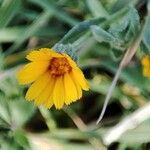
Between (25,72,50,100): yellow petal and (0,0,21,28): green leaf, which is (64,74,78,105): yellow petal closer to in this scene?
(25,72,50,100): yellow petal

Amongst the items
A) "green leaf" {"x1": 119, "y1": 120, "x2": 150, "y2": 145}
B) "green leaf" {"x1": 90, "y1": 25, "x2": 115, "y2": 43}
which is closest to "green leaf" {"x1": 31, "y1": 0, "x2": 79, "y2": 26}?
"green leaf" {"x1": 90, "y1": 25, "x2": 115, "y2": 43}

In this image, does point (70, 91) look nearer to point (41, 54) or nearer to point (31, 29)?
point (41, 54)

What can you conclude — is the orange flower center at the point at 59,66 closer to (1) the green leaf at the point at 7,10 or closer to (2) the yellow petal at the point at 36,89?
(2) the yellow petal at the point at 36,89

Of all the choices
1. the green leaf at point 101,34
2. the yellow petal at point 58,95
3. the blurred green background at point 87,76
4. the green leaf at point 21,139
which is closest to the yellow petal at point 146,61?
the blurred green background at point 87,76

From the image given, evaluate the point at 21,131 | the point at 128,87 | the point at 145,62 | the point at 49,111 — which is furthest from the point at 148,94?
the point at 21,131

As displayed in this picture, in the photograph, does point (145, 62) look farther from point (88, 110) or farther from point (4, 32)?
point (4, 32)

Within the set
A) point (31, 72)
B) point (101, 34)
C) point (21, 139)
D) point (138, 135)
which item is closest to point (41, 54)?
point (31, 72)
